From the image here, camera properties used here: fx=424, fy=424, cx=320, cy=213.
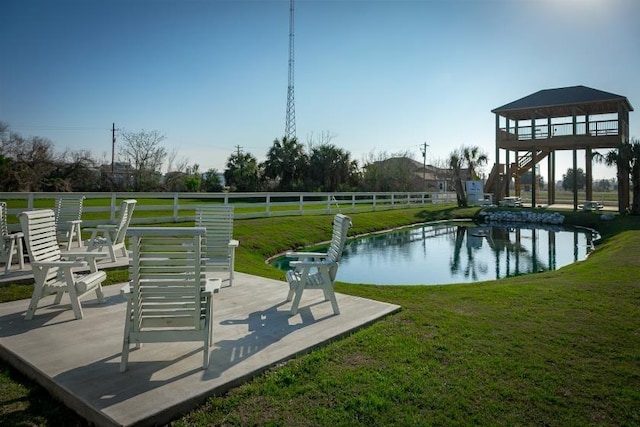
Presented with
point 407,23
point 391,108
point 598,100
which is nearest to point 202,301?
point 407,23

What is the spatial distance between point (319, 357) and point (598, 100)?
85.2 feet

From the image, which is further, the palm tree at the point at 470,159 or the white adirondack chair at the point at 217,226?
the palm tree at the point at 470,159

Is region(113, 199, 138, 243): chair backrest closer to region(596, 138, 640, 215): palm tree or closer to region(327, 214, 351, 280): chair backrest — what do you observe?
region(327, 214, 351, 280): chair backrest

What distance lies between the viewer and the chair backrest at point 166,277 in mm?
3098

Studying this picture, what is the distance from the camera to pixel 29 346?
12.1ft

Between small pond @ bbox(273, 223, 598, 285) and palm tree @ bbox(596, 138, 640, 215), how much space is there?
144 inches

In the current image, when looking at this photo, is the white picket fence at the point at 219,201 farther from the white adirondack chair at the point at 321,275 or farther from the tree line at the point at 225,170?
the white adirondack chair at the point at 321,275

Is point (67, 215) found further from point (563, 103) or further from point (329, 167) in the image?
point (329, 167)

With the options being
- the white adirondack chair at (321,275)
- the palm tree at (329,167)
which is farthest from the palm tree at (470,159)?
the white adirondack chair at (321,275)

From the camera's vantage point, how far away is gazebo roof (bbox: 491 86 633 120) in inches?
931

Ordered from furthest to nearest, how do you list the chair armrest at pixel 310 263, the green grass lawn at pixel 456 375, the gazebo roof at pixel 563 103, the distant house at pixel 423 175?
the distant house at pixel 423 175 → the gazebo roof at pixel 563 103 → the chair armrest at pixel 310 263 → the green grass lawn at pixel 456 375

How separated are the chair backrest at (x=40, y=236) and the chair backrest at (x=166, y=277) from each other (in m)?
1.95

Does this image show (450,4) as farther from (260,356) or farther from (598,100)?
(598,100)

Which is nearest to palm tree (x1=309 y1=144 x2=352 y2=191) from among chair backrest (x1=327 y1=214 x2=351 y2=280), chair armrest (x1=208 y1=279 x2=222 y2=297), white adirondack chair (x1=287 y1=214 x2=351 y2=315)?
chair backrest (x1=327 y1=214 x2=351 y2=280)
